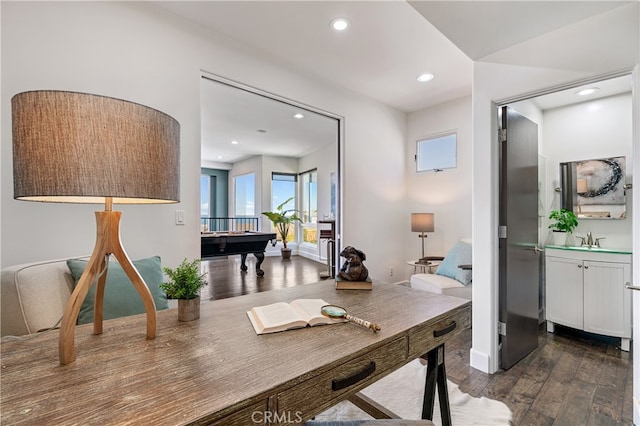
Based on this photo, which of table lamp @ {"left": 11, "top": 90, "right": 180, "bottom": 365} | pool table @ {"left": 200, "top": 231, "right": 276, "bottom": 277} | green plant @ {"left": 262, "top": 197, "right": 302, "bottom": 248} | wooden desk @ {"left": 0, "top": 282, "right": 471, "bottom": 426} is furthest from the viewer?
green plant @ {"left": 262, "top": 197, "right": 302, "bottom": 248}

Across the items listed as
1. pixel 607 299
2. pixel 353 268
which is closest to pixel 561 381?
pixel 607 299

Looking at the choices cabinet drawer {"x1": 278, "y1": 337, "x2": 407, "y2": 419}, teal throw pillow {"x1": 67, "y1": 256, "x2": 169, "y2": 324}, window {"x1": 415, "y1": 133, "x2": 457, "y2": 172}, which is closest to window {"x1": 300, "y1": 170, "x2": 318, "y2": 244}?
window {"x1": 415, "y1": 133, "x2": 457, "y2": 172}

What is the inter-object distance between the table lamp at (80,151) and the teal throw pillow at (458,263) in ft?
10.5

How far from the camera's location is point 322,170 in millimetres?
6965

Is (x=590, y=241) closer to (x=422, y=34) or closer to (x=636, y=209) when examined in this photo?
(x=636, y=209)

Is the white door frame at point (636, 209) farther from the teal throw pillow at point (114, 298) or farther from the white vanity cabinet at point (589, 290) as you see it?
the teal throw pillow at point (114, 298)

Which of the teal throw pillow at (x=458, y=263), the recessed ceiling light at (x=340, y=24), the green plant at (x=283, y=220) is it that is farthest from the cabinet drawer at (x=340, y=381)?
the green plant at (x=283, y=220)

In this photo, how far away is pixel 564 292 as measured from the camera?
2887 millimetres

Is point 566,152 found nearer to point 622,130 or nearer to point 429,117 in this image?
point 622,130

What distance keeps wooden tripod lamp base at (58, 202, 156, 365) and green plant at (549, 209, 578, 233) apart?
3.82 meters

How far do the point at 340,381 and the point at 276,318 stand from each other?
0.34 meters

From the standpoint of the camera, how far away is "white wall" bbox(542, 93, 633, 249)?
287cm

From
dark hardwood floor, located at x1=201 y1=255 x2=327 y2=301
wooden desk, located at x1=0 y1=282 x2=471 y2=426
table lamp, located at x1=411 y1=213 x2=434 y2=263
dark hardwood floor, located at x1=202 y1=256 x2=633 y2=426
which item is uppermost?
table lamp, located at x1=411 y1=213 x2=434 y2=263

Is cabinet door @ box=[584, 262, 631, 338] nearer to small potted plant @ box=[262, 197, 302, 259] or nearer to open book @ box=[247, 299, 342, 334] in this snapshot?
open book @ box=[247, 299, 342, 334]
